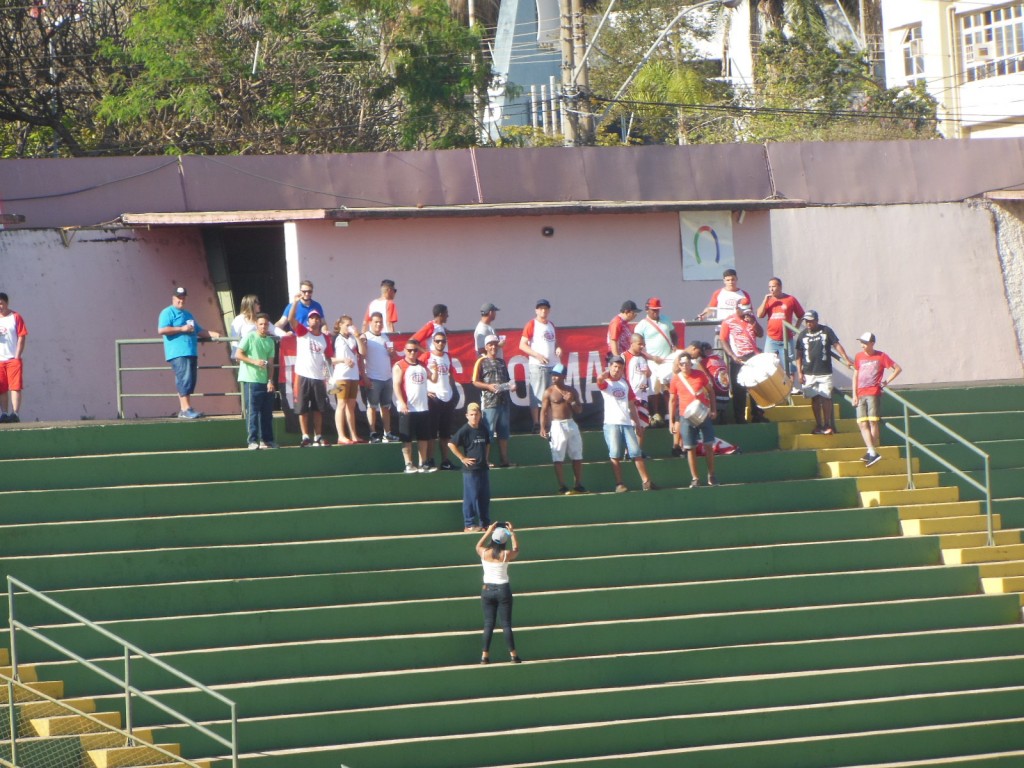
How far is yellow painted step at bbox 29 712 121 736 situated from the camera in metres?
12.5

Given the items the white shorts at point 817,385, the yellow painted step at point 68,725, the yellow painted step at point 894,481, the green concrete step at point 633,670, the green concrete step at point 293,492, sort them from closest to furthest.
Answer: the yellow painted step at point 68,725
the green concrete step at point 633,670
the green concrete step at point 293,492
the yellow painted step at point 894,481
the white shorts at point 817,385

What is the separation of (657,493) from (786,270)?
20.0ft

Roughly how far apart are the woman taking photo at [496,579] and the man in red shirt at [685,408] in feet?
10.3

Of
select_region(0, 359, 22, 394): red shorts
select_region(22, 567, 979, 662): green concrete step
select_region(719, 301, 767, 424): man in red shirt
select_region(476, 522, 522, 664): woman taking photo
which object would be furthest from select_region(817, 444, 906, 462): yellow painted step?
select_region(0, 359, 22, 394): red shorts

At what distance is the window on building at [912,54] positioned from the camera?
39031 millimetres

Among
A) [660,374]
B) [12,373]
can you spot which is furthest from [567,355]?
[12,373]

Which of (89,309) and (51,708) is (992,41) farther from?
(51,708)

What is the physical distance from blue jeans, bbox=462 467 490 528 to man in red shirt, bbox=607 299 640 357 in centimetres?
263

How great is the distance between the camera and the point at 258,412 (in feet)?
52.2

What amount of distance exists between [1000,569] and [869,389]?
8.01 ft

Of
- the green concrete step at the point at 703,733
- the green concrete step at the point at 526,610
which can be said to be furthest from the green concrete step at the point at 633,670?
the green concrete step at the point at 526,610

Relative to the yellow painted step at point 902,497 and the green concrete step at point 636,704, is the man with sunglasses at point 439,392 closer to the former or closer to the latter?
the green concrete step at point 636,704

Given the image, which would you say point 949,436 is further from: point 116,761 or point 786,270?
point 116,761

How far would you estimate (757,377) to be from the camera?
1706 cm
